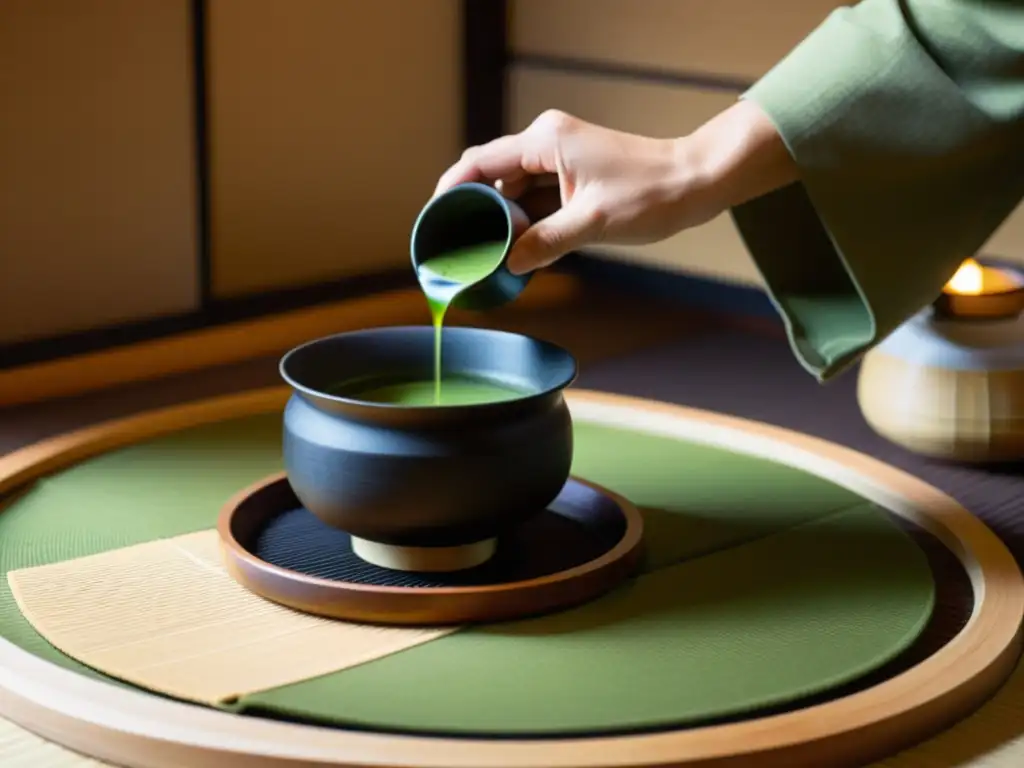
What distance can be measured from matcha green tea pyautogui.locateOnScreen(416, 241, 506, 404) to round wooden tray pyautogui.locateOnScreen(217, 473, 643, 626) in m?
0.18

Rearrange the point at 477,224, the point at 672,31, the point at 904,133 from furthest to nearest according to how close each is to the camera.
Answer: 1. the point at 672,31
2. the point at 477,224
3. the point at 904,133

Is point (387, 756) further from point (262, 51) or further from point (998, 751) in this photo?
point (262, 51)

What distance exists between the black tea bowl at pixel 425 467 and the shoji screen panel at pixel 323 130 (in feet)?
3.54

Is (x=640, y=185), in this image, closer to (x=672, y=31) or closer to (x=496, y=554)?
(x=496, y=554)

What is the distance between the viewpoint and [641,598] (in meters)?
1.56

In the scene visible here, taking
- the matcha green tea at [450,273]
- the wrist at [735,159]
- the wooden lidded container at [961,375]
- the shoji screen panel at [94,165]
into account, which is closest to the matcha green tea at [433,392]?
the matcha green tea at [450,273]

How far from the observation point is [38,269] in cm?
240

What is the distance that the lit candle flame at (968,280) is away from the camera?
201cm

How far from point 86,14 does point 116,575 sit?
1.06 m

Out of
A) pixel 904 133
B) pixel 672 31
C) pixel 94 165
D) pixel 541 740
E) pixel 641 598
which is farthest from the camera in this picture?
pixel 672 31

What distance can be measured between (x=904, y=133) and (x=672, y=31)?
134cm

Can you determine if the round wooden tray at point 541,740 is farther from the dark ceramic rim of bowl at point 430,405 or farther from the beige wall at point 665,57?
the beige wall at point 665,57

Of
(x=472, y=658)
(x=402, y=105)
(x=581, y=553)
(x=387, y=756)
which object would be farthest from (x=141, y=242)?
(x=387, y=756)

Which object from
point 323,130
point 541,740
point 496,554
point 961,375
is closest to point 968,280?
point 961,375
